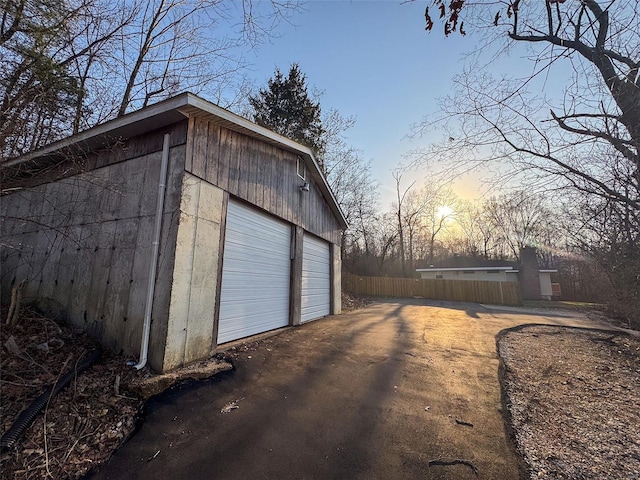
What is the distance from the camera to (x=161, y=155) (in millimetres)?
4602

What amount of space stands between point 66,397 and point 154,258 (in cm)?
184

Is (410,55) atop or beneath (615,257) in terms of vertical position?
atop

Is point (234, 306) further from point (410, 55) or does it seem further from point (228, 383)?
point (410, 55)

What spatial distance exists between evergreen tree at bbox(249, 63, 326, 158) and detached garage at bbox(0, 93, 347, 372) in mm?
12163

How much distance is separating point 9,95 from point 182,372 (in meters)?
4.48

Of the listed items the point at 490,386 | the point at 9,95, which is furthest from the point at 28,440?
the point at 490,386

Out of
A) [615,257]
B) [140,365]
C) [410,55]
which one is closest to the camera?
[140,365]

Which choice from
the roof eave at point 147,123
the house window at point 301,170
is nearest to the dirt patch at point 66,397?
the roof eave at point 147,123

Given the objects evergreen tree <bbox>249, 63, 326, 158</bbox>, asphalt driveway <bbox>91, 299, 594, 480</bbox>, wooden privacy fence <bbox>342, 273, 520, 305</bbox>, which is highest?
evergreen tree <bbox>249, 63, 326, 158</bbox>

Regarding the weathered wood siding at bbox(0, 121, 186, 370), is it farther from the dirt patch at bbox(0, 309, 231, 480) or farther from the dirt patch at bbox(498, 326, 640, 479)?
the dirt patch at bbox(498, 326, 640, 479)

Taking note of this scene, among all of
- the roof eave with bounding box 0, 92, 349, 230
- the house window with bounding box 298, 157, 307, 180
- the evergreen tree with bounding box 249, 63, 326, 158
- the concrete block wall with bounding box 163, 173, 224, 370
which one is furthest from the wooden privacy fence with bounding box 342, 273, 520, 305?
the roof eave with bounding box 0, 92, 349, 230

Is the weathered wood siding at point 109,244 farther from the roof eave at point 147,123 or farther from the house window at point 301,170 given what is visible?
the house window at point 301,170

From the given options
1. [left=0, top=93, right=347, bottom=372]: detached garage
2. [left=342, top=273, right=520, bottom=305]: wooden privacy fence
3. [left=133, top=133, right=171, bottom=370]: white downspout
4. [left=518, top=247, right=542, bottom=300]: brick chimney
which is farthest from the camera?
[left=518, top=247, right=542, bottom=300]: brick chimney

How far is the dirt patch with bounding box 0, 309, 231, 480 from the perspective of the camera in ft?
8.21
